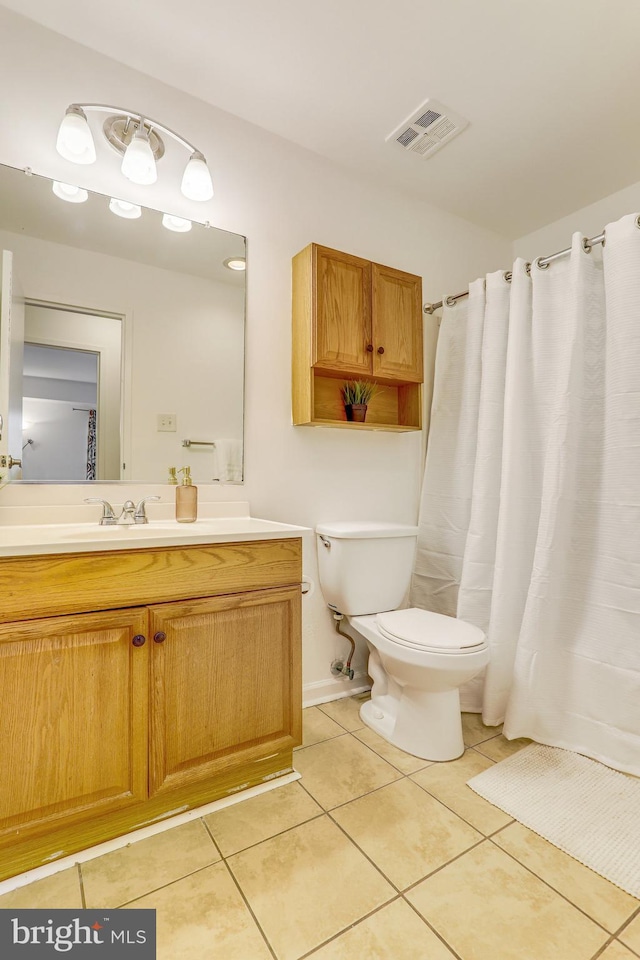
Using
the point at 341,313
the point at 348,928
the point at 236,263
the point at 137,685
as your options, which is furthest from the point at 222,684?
the point at 236,263

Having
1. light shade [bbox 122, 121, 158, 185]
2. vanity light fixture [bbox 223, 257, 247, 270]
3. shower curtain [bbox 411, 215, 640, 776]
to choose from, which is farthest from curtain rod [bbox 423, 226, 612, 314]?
light shade [bbox 122, 121, 158, 185]

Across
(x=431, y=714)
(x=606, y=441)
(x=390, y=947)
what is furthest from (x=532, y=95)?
(x=390, y=947)

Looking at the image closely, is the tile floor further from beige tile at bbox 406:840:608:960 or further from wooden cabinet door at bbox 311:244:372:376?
wooden cabinet door at bbox 311:244:372:376

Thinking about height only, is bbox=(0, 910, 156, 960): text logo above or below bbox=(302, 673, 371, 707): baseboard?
below

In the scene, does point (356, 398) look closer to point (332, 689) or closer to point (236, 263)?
point (236, 263)

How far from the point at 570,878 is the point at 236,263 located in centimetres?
221

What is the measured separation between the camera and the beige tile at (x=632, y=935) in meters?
1.01

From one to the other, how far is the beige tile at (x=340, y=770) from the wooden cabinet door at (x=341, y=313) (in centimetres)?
144

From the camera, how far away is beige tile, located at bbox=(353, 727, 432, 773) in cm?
162

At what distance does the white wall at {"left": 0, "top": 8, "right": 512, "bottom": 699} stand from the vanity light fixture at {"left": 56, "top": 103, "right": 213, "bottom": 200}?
72 millimetres

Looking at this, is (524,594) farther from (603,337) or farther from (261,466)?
(261,466)

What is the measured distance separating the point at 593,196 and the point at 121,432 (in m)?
2.53

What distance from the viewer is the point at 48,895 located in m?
1.10

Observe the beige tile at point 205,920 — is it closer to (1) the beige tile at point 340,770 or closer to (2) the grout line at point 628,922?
(1) the beige tile at point 340,770
